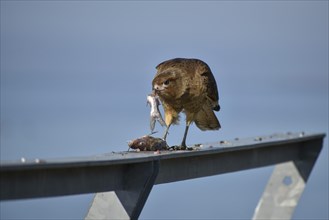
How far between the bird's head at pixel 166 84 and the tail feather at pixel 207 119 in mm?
671

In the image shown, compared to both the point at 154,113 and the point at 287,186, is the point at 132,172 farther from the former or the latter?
the point at 287,186

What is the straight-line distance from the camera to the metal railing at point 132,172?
4938 millimetres

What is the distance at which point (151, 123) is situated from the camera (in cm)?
801

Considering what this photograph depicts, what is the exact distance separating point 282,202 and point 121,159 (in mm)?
3960

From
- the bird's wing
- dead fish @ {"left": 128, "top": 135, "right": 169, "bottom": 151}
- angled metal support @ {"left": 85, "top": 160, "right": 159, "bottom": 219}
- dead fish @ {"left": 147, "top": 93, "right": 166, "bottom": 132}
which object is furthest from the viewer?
the bird's wing

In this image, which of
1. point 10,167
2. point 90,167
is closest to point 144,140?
point 90,167

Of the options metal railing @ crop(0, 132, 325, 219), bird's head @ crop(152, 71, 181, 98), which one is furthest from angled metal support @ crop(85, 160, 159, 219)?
bird's head @ crop(152, 71, 181, 98)

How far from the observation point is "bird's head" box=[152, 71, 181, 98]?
8.96 metres

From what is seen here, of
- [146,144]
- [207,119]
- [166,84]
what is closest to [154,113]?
[146,144]

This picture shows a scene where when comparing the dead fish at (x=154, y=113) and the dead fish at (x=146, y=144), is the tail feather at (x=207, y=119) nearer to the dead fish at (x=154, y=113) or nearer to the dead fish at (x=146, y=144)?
the dead fish at (x=154, y=113)

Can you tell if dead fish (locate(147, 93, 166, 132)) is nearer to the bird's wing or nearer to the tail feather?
the bird's wing

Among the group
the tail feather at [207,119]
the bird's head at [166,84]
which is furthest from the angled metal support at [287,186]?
the bird's head at [166,84]

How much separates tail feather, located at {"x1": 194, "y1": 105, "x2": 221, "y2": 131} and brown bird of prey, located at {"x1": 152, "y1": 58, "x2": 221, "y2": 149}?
5 centimetres

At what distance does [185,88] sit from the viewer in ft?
30.5
